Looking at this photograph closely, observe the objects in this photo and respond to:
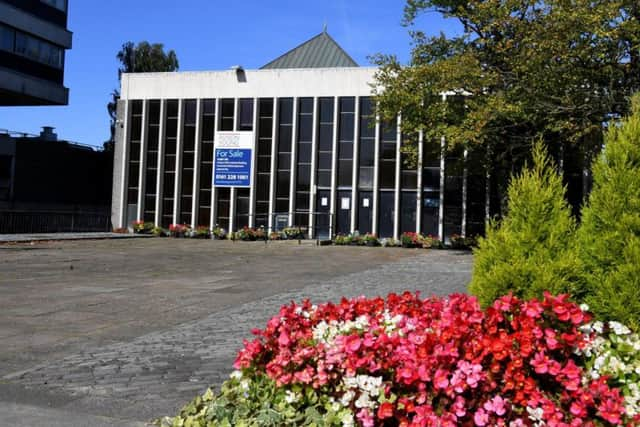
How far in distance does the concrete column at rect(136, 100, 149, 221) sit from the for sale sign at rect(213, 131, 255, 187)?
456cm

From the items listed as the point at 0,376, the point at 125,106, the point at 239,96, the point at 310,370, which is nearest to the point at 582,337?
the point at 310,370

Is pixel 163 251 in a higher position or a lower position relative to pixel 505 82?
lower

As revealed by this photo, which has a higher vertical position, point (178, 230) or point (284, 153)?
point (284, 153)

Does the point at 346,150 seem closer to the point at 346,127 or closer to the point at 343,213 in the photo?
the point at 346,127

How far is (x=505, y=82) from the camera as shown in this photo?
76.9 feet

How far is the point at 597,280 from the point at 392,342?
6.51 ft

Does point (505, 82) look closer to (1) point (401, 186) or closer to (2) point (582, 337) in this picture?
(1) point (401, 186)

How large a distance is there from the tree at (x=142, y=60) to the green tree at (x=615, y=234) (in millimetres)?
58931

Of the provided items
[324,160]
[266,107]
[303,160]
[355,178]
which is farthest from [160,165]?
[355,178]

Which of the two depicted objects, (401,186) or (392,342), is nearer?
(392,342)

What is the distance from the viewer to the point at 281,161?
35.9 meters

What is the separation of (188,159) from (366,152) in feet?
33.8

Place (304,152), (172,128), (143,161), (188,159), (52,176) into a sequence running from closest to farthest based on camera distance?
(304,152), (188,159), (172,128), (143,161), (52,176)

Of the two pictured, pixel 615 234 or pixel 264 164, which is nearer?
pixel 615 234
